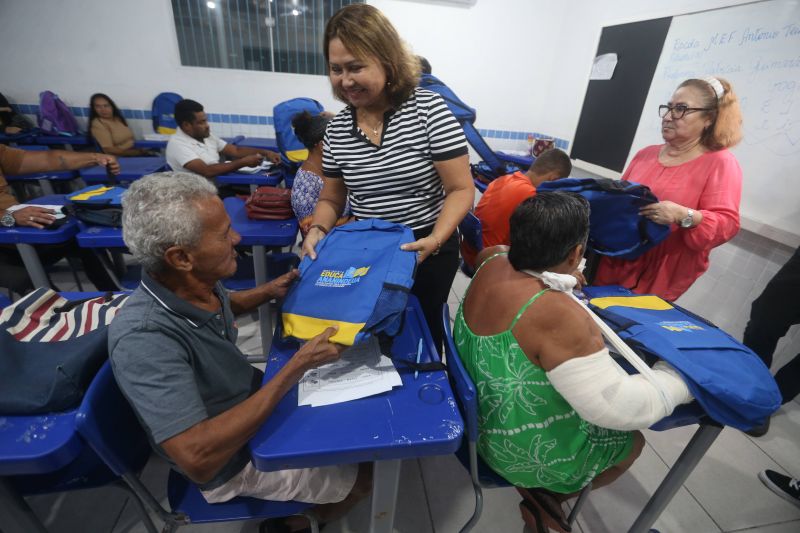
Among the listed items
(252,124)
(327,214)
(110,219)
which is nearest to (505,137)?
(252,124)

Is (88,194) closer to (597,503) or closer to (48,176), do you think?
(48,176)

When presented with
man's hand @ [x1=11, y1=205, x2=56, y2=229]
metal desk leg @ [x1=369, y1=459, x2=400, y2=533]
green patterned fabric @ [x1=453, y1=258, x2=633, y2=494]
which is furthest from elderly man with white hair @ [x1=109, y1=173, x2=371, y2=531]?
man's hand @ [x1=11, y1=205, x2=56, y2=229]

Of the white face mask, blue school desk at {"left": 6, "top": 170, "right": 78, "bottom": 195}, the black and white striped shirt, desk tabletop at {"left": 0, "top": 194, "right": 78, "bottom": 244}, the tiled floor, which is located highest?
the black and white striped shirt

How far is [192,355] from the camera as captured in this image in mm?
883

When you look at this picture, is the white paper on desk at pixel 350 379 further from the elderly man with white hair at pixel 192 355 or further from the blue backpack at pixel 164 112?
the blue backpack at pixel 164 112

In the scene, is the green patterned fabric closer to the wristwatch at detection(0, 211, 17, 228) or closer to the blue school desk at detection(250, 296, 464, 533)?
the blue school desk at detection(250, 296, 464, 533)

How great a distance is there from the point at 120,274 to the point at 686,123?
11.6 feet

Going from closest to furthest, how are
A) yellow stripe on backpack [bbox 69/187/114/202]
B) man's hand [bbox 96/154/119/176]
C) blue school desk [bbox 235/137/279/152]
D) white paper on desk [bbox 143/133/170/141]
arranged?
yellow stripe on backpack [bbox 69/187/114/202] < man's hand [bbox 96/154/119/176] < blue school desk [bbox 235/137/279/152] < white paper on desk [bbox 143/133/170/141]

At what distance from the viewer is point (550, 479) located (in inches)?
43.5

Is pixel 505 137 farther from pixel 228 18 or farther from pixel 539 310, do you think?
pixel 539 310

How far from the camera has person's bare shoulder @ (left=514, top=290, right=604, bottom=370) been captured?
0.87m

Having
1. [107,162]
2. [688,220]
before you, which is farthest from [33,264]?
[688,220]

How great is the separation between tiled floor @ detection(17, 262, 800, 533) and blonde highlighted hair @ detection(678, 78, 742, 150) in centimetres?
156

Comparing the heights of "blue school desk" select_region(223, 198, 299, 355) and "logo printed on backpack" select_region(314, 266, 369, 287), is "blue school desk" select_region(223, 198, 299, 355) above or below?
below
